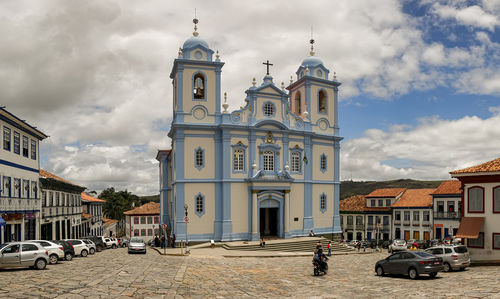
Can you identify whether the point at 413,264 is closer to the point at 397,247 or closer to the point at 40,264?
the point at 40,264

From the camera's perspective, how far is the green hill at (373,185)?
476 ft

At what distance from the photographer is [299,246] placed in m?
36.5

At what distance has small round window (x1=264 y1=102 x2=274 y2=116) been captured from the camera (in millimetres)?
40188

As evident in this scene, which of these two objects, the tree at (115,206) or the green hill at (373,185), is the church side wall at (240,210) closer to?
the tree at (115,206)

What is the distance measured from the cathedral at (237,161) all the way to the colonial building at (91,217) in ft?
90.4

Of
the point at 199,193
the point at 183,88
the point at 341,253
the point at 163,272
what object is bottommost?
the point at 341,253

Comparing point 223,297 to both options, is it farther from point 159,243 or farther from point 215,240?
point 159,243

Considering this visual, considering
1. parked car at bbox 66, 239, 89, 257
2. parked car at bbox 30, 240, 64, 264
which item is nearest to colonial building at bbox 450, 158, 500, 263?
parked car at bbox 30, 240, 64, 264

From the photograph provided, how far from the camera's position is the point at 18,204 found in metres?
32.7

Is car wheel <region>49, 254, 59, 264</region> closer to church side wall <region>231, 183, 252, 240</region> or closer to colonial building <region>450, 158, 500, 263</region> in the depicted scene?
church side wall <region>231, 183, 252, 240</region>

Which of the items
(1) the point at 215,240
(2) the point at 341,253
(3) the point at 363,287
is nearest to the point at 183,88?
(1) the point at 215,240

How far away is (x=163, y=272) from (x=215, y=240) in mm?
17086

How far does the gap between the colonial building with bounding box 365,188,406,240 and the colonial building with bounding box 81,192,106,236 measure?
138 ft

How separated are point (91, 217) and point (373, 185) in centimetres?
11604
